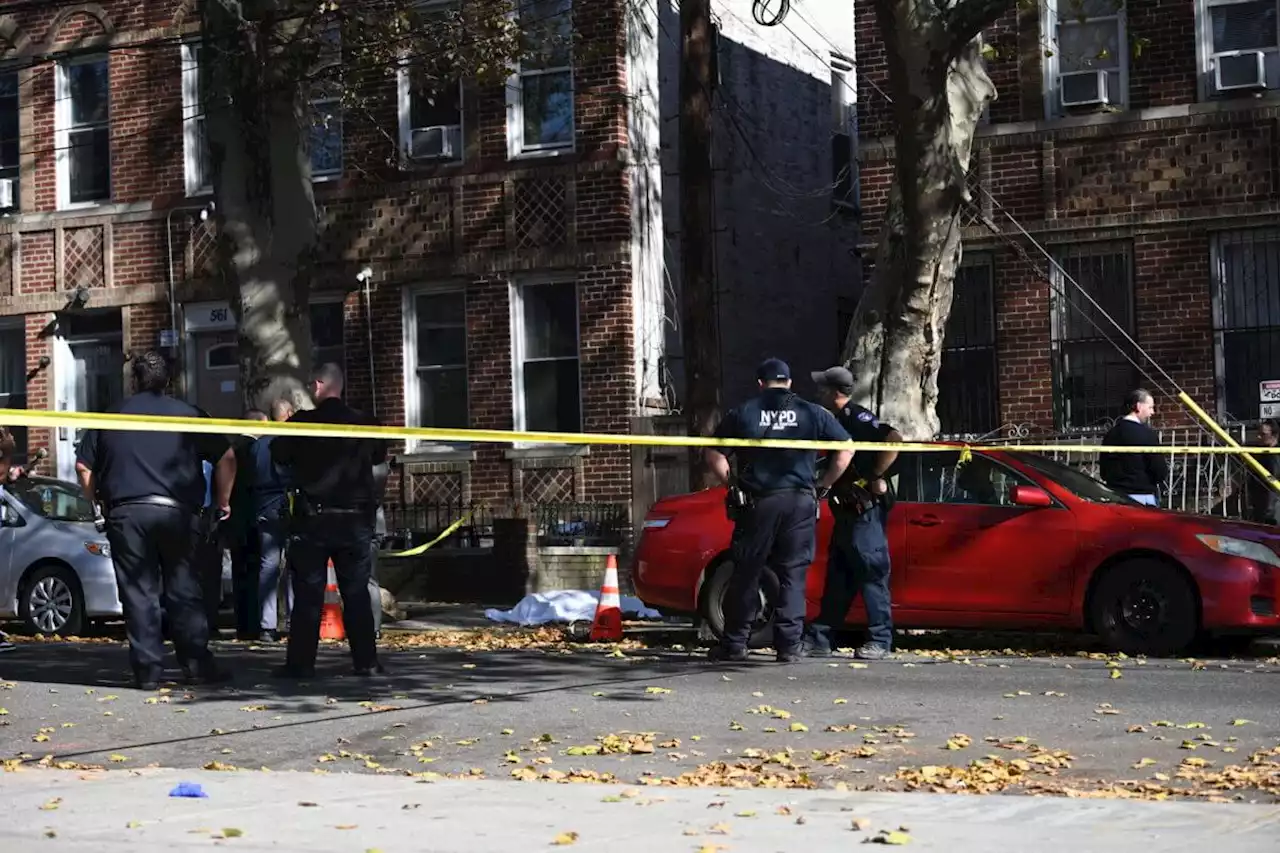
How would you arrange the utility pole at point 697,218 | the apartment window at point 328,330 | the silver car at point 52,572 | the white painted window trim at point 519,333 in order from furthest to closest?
the apartment window at point 328,330
the white painted window trim at point 519,333
the utility pole at point 697,218
the silver car at point 52,572

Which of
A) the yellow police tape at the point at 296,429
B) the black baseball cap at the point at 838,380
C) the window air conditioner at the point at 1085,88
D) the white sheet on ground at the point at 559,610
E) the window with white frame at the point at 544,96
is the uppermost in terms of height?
the window with white frame at the point at 544,96

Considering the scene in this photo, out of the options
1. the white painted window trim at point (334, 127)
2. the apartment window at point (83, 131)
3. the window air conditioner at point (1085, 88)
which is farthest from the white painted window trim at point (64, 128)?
the window air conditioner at point (1085, 88)

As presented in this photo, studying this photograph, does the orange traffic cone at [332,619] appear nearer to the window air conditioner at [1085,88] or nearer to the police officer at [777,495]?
the police officer at [777,495]

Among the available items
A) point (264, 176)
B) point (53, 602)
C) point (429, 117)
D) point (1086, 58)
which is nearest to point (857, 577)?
point (264, 176)

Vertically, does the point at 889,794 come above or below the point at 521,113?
below

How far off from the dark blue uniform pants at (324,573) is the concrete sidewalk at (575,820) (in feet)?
12.4

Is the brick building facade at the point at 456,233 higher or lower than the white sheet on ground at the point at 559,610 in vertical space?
higher

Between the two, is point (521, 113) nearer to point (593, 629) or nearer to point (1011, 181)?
point (1011, 181)

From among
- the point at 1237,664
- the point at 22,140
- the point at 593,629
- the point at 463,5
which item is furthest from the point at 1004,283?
the point at 22,140

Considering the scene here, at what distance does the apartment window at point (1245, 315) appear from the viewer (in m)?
20.8

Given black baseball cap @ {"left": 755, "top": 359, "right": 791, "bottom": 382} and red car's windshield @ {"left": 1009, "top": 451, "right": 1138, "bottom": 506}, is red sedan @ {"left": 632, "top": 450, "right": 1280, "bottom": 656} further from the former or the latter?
black baseball cap @ {"left": 755, "top": 359, "right": 791, "bottom": 382}

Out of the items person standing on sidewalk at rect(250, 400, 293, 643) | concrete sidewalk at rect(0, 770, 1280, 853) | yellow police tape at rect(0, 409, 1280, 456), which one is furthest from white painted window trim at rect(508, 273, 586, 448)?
concrete sidewalk at rect(0, 770, 1280, 853)

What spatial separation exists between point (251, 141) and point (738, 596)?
7343 mm

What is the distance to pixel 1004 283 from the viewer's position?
71.5 feet
